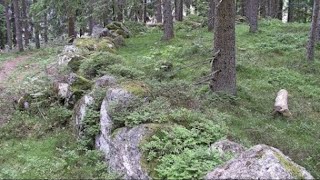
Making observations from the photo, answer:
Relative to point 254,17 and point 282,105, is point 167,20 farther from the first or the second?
point 282,105

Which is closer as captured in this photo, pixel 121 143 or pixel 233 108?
pixel 121 143

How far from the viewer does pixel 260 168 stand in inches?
207

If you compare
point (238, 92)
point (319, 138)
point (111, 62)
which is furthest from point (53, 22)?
point (319, 138)

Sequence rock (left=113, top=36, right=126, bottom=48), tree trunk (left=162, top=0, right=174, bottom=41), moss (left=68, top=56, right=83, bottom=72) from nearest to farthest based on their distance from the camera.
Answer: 1. moss (left=68, top=56, right=83, bottom=72)
2. tree trunk (left=162, top=0, right=174, bottom=41)
3. rock (left=113, top=36, right=126, bottom=48)

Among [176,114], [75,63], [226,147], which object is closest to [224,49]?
[176,114]

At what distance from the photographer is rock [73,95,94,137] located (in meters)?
9.64

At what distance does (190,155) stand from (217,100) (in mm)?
4778

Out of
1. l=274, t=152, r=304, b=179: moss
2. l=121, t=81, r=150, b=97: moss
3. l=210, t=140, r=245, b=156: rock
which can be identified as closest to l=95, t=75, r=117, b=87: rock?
l=121, t=81, r=150, b=97: moss

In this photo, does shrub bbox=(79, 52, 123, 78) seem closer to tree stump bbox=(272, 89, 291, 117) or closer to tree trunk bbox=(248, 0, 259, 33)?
tree stump bbox=(272, 89, 291, 117)

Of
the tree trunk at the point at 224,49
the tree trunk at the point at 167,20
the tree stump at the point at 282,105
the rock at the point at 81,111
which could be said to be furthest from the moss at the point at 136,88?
the tree trunk at the point at 167,20

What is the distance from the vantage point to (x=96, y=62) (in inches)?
499

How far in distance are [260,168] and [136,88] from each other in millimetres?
4581

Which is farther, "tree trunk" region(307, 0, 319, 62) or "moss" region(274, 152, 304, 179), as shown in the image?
"tree trunk" region(307, 0, 319, 62)

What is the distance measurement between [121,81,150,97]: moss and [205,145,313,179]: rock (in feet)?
12.6
